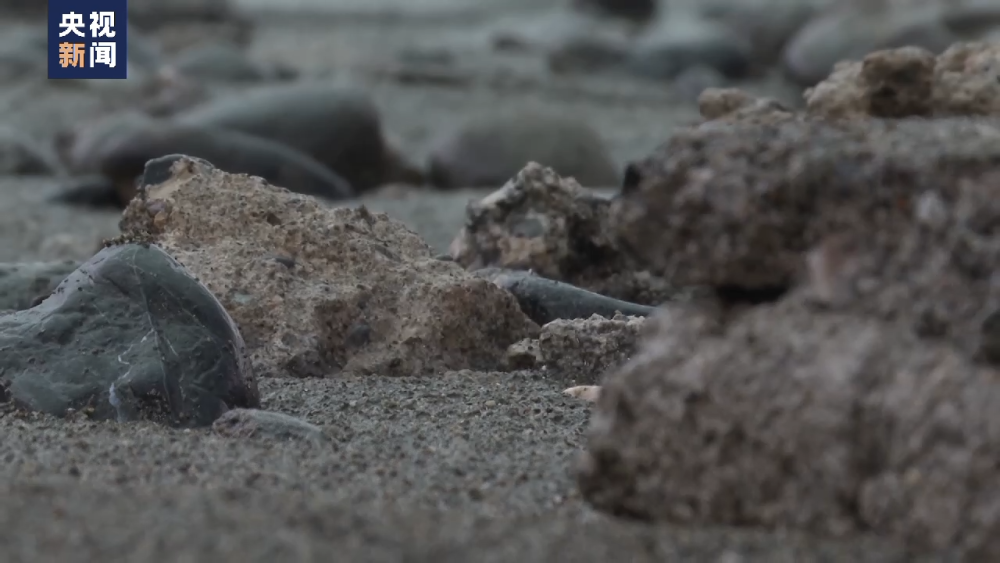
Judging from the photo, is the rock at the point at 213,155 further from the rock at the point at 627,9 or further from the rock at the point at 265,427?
the rock at the point at 627,9

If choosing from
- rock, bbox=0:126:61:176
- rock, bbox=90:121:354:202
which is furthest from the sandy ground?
rock, bbox=0:126:61:176

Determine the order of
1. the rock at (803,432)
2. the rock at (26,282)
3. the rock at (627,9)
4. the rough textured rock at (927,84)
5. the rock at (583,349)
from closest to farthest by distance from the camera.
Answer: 1. the rock at (803,432)
2. the rough textured rock at (927,84)
3. the rock at (583,349)
4. the rock at (26,282)
5. the rock at (627,9)

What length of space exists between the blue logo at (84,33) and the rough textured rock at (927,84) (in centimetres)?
613

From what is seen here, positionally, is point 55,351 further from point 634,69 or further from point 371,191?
point 634,69

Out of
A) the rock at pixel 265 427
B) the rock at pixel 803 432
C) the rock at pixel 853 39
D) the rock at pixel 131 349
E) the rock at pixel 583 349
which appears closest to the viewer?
the rock at pixel 803 432

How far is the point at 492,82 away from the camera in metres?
13.9

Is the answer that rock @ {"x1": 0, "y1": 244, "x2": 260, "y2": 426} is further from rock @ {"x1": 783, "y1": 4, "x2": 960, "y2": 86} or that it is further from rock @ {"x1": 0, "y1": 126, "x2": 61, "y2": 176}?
rock @ {"x1": 783, "y1": 4, "x2": 960, "y2": 86}

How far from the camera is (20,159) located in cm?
907

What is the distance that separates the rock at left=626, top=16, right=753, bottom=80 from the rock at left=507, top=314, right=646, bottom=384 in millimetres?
12338

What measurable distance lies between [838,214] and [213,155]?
20.0 ft

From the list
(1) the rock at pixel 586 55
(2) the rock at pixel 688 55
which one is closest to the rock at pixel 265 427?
(1) the rock at pixel 586 55

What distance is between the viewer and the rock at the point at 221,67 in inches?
510

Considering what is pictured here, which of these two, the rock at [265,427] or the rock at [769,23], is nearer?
the rock at [265,427]

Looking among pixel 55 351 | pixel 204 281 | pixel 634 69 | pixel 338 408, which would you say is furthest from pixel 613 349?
pixel 634 69
